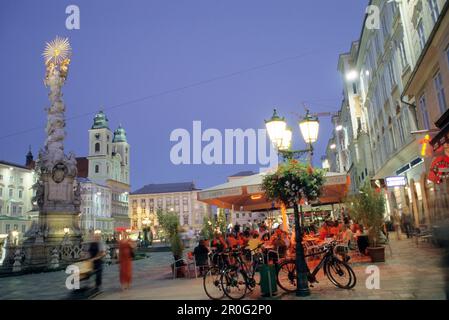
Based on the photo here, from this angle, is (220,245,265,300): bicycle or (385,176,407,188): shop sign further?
(385,176,407,188): shop sign

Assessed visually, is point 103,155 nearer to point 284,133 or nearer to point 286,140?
point 286,140

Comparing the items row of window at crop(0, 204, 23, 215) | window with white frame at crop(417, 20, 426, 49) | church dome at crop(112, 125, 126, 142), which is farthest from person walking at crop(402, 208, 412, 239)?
church dome at crop(112, 125, 126, 142)

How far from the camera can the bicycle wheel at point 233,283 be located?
27.9ft

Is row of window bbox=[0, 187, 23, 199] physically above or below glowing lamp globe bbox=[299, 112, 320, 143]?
above

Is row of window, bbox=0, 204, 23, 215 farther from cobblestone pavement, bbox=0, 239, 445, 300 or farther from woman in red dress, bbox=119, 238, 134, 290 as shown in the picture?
woman in red dress, bbox=119, 238, 134, 290

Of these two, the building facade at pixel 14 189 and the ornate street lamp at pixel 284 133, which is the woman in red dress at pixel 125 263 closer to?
the ornate street lamp at pixel 284 133

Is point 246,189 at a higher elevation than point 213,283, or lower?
higher

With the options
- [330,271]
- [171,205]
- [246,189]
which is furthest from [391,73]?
[171,205]

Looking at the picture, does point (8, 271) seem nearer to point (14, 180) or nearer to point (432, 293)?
point (432, 293)

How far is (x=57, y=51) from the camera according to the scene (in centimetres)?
3105

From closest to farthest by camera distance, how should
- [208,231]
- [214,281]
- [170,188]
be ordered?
[214,281], [208,231], [170,188]

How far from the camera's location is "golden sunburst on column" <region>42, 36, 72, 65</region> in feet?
101

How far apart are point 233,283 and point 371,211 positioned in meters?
6.12

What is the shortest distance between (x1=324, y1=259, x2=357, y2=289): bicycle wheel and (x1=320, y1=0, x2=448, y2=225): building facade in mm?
8811
